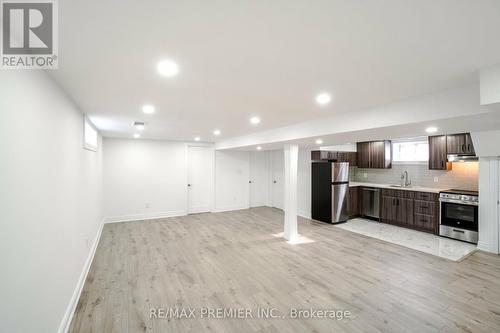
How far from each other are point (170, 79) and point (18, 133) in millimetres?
1098

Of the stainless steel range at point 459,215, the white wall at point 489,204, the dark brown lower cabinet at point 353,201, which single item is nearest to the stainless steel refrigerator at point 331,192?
the dark brown lower cabinet at point 353,201

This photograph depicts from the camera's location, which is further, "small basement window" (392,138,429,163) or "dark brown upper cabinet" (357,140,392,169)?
"dark brown upper cabinet" (357,140,392,169)

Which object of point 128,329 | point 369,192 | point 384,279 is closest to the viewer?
point 128,329

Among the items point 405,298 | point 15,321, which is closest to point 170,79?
point 15,321

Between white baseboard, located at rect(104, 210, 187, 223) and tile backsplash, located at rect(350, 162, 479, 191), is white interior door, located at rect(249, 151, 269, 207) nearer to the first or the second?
white baseboard, located at rect(104, 210, 187, 223)

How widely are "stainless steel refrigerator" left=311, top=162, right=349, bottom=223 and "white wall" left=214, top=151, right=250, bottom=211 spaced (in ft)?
8.91

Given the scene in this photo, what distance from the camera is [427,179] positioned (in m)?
5.55

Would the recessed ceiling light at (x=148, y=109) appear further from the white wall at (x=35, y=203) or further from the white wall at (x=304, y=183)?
the white wall at (x=304, y=183)

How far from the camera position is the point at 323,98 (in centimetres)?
244

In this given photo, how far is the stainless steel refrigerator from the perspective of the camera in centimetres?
579

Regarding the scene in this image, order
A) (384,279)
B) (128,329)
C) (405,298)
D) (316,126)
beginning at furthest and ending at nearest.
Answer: (316,126)
(384,279)
(405,298)
(128,329)

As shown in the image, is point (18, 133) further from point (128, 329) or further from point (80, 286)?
point (80, 286)

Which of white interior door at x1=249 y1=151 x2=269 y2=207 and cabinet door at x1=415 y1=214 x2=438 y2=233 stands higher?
white interior door at x1=249 y1=151 x2=269 y2=207

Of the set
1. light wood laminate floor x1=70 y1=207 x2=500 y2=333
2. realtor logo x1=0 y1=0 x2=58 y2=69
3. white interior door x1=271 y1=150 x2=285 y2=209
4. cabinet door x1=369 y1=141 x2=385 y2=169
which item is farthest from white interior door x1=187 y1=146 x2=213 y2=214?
realtor logo x1=0 y1=0 x2=58 y2=69
